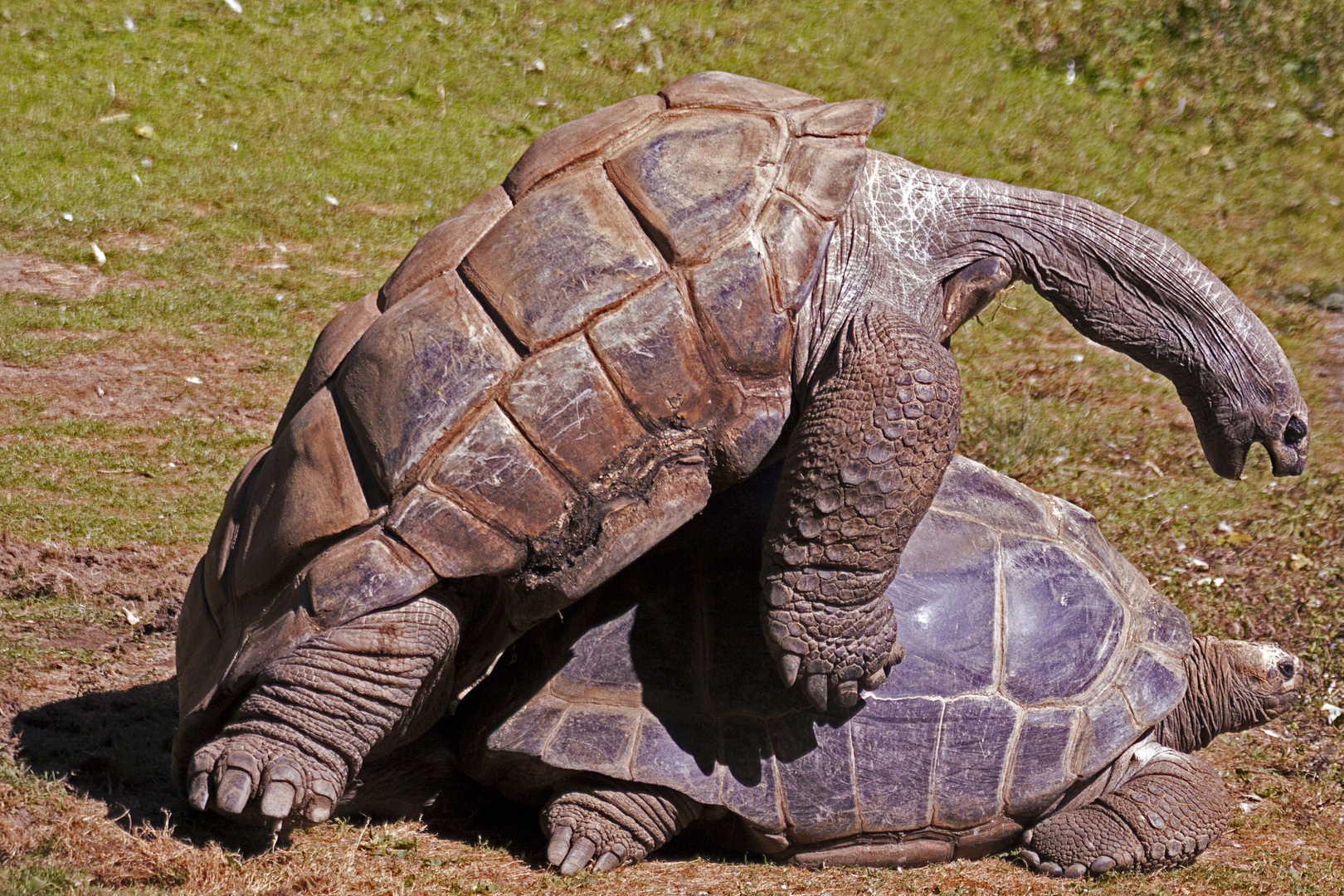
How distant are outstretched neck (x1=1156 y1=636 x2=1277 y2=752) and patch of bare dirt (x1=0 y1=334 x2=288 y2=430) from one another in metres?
5.37

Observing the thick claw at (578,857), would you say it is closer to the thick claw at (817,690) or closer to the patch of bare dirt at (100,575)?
the thick claw at (817,690)

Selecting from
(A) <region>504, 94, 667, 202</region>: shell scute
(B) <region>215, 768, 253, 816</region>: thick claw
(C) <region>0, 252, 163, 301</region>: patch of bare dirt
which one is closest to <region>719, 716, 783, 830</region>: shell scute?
(B) <region>215, 768, 253, 816</region>: thick claw

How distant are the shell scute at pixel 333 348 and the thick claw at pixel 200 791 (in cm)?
123

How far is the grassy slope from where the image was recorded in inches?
275

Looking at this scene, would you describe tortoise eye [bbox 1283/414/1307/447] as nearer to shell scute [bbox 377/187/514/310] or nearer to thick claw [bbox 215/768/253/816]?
shell scute [bbox 377/187/514/310]

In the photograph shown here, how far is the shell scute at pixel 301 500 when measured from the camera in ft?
12.9

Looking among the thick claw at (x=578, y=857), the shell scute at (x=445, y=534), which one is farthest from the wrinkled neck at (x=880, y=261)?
the thick claw at (x=578, y=857)

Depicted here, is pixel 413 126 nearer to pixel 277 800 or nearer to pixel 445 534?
pixel 445 534

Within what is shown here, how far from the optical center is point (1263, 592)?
671 centimetres

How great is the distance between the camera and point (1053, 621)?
4.55 meters

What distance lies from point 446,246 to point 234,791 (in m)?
1.91

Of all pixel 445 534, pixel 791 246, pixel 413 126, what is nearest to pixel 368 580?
pixel 445 534

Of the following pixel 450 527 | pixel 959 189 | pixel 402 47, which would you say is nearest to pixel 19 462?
pixel 450 527

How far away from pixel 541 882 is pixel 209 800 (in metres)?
1.12
